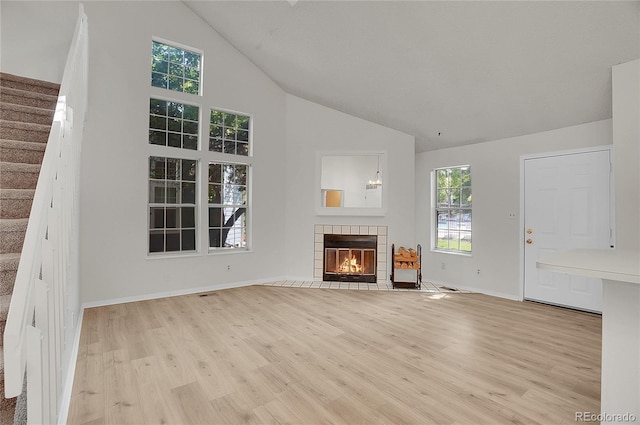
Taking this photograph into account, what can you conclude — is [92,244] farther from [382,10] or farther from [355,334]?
[382,10]

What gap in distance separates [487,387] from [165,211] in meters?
4.22

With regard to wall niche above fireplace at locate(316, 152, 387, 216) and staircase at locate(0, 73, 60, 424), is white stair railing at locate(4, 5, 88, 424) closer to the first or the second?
staircase at locate(0, 73, 60, 424)

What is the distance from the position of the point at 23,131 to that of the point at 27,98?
63 centimetres

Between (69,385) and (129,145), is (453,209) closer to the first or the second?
(129,145)

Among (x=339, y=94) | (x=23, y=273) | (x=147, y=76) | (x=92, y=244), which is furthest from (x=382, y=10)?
(x=92, y=244)

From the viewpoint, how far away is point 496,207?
466 centimetres

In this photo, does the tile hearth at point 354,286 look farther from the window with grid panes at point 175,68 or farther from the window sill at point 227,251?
the window with grid panes at point 175,68

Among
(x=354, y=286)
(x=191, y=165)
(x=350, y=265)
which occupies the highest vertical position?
(x=191, y=165)

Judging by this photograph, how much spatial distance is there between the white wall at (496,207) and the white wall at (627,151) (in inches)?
37.8

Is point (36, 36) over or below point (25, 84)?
over

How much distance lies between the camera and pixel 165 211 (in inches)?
176

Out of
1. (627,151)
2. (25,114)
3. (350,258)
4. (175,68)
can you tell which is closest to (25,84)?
(25,114)

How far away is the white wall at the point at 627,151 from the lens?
2.84 metres

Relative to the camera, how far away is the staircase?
1479 mm
